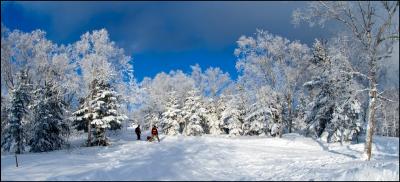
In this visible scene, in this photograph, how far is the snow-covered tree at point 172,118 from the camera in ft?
194

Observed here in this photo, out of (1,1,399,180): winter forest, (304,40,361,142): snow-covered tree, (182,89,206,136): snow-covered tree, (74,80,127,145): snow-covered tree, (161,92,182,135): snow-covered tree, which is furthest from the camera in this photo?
(182,89,206,136): snow-covered tree

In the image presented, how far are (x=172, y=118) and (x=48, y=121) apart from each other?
86.7 feet

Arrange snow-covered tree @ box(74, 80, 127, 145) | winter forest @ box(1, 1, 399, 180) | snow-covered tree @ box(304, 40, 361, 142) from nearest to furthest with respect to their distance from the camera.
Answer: winter forest @ box(1, 1, 399, 180) < snow-covered tree @ box(74, 80, 127, 145) < snow-covered tree @ box(304, 40, 361, 142)

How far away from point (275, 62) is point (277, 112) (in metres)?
7.00

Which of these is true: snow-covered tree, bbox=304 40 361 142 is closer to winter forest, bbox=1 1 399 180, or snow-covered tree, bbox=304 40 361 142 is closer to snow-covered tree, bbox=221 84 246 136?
winter forest, bbox=1 1 399 180

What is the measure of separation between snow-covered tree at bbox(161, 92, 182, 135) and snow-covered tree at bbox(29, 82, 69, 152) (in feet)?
76.0

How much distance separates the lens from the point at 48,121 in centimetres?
3550

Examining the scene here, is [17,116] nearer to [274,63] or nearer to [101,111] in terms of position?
[101,111]

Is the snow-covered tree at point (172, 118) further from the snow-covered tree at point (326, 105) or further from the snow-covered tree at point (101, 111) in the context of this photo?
the snow-covered tree at point (101, 111)

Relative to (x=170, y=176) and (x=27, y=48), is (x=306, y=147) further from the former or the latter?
(x=27, y=48)

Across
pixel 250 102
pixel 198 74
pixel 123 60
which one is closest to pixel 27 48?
pixel 123 60

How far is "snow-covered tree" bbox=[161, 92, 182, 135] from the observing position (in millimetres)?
59250

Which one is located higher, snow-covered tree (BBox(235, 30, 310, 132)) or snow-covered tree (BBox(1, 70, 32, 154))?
snow-covered tree (BBox(235, 30, 310, 132))

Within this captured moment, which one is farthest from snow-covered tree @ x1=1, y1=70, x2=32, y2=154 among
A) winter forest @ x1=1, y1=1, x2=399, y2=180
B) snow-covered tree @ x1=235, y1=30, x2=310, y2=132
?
snow-covered tree @ x1=235, y1=30, x2=310, y2=132
